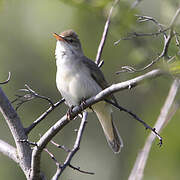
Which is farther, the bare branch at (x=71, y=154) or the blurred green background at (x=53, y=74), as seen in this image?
the blurred green background at (x=53, y=74)

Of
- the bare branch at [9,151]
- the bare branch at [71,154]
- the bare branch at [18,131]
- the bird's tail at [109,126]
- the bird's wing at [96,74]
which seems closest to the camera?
the bare branch at [71,154]

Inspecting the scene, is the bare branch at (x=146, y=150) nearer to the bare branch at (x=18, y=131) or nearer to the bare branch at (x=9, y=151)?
the bare branch at (x=18, y=131)

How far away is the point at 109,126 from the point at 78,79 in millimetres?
752

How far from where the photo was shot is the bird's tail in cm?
526

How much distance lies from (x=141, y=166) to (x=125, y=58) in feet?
21.3

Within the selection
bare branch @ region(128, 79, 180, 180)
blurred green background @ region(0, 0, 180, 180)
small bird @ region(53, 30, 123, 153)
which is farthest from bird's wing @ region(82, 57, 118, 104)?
blurred green background @ region(0, 0, 180, 180)

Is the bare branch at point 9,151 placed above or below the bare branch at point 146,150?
below

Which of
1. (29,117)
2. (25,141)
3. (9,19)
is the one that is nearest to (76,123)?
(29,117)

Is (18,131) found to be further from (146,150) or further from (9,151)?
(146,150)

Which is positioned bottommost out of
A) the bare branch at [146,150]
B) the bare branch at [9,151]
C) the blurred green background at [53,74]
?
the blurred green background at [53,74]

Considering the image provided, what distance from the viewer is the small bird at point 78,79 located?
4.91 m

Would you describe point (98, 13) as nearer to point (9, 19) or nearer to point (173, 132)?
point (173, 132)

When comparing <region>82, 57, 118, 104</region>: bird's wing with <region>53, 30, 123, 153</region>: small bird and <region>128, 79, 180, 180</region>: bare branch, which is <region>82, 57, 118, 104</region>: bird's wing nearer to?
<region>53, 30, 123, 153</region>: small bird

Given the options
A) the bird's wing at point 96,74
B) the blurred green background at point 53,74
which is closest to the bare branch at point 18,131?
the bird's wing at point 96,74
